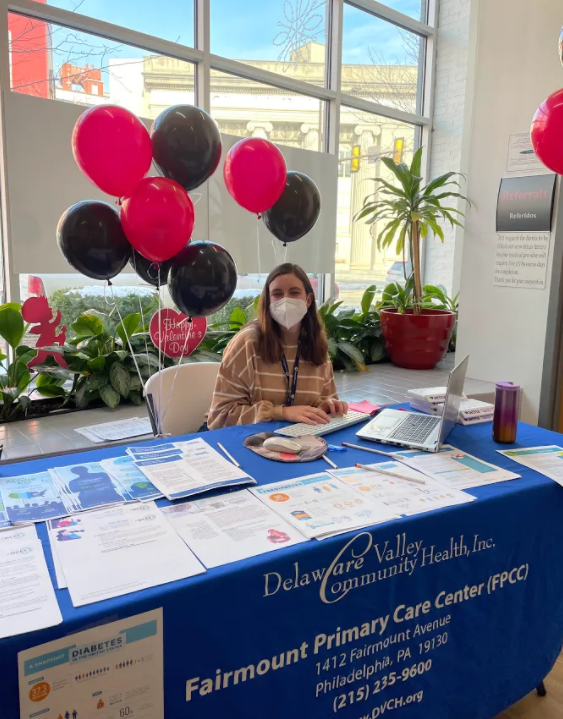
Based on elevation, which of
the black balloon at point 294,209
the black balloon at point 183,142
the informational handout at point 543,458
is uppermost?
the black balloon at point 183,142

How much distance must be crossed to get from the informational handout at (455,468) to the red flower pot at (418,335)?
10.6 feet

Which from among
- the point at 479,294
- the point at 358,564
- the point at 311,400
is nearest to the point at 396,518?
the point at 358,564

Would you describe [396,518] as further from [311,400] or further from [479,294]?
[479,294]

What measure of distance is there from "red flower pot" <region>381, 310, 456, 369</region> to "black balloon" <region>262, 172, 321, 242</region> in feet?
7.85

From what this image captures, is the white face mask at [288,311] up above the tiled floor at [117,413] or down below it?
above

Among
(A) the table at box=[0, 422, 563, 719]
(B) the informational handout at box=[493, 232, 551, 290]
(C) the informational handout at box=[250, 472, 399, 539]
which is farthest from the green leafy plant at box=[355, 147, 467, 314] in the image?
(C) the informational handout at box=[250, 472, 399, 539]

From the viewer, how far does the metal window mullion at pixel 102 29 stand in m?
3.51

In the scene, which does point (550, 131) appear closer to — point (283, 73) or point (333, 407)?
point (333, 407)

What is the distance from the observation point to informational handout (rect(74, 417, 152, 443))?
3.07m

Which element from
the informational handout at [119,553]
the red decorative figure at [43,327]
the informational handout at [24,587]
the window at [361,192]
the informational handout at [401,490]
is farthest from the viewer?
the window at [361,192]

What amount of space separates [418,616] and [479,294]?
3269 mm

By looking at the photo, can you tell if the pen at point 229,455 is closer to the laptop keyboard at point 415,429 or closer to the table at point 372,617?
the table at point 372,617

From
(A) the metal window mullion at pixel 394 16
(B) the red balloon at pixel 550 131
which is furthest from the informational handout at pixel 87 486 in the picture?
(A) the metal window mullion at pixel 394 16

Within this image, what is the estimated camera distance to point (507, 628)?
4.94 feet
